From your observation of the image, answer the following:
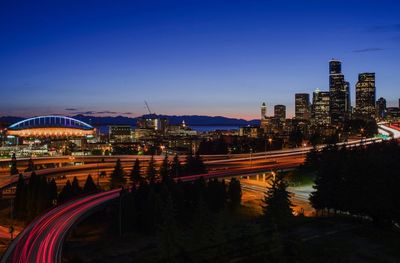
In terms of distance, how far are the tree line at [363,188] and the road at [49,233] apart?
2305 cm

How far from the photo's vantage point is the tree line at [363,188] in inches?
1367

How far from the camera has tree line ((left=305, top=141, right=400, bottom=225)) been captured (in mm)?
34719

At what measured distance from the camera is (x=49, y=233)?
34.3m

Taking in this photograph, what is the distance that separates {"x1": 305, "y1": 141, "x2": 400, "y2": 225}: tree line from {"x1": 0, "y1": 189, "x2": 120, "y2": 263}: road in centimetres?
2305

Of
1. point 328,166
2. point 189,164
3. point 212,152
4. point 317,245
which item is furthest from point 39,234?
point 212,152

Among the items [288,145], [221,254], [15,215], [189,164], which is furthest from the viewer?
[288,145]

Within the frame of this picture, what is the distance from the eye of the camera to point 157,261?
2572 centimetres

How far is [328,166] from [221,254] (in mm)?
22220

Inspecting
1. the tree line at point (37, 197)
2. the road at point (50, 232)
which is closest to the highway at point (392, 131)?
the tree line at point (37, 197)

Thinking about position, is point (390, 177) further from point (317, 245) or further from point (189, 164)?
point (189, 164)

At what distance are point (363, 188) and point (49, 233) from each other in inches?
1034

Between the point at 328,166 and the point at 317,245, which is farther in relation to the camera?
the point at 328,166

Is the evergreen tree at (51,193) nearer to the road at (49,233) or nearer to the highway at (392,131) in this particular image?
the road at (49,233)

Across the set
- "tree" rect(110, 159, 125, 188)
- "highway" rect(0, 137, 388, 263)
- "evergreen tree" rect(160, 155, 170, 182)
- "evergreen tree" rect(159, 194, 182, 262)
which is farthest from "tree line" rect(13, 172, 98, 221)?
"evergreen tree" rect(159, 194, 182, 262)
